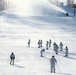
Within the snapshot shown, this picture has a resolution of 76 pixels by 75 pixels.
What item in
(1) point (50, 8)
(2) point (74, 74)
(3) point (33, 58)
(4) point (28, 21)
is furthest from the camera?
(1) point (50, 8)

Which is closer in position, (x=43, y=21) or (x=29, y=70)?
(x=29, y=70)

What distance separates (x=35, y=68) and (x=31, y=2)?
6393cm

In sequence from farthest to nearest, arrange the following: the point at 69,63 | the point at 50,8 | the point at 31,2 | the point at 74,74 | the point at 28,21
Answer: the point at 31,2 → the point at 50,8 → the point at 28,21 → the point at 69,63 → the point at 74,74

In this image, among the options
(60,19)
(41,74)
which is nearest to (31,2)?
(60,19)

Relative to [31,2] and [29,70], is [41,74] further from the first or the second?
[31,2]

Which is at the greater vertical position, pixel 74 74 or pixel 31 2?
pixel 31 2

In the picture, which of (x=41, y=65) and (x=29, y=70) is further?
(x=41, y=65)

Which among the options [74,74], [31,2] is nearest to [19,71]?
[74,74]

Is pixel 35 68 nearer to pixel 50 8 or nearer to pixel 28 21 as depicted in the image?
pixel 28 21

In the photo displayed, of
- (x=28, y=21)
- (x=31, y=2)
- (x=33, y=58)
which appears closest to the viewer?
(x=33, y=58)

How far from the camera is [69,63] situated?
2034cm

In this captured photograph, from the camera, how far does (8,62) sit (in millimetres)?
20703

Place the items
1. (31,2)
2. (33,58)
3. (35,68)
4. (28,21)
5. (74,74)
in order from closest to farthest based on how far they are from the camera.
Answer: (74,74) < (35,68) < (33,58) < (28,21) < (31,2)

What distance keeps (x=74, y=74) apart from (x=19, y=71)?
3.13 metres
